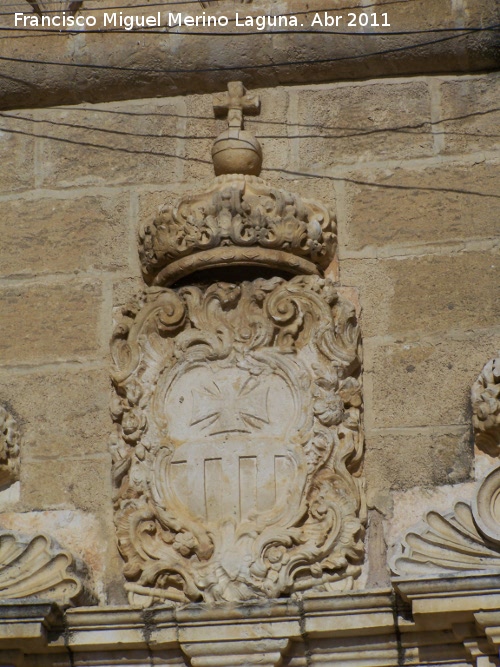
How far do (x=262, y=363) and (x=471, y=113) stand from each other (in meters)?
1.01

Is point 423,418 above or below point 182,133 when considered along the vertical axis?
below

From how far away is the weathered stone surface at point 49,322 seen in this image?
4.83 m

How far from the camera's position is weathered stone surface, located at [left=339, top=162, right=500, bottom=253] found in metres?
4.79

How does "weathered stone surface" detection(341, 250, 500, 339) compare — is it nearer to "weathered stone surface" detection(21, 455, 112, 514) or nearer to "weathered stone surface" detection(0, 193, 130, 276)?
"weathered stone surface" detection(0, 193, 130, 276)

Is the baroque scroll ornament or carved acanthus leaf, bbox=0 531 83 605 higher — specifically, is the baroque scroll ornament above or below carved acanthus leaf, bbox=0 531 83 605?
above

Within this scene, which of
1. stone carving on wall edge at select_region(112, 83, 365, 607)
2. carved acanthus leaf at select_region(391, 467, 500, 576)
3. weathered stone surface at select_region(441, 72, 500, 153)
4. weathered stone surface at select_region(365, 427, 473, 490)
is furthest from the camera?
weathered stone surface at select_region(441, 72, 500, 153)

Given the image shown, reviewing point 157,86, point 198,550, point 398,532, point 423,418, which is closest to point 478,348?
point 423,418

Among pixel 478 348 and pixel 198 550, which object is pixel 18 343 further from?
pixel 478 348

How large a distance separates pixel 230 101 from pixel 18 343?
3.13ft

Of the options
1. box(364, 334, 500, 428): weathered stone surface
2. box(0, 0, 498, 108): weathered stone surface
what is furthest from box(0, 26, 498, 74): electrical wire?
box(364, 334, 500, 428): weathered stone surface

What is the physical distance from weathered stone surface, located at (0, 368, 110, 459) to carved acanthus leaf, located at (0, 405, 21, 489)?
0.03 meters

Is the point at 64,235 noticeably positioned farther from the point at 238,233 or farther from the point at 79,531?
the point at 79,531

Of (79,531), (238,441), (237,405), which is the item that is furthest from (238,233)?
(79,531)

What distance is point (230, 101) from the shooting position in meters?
5.01
